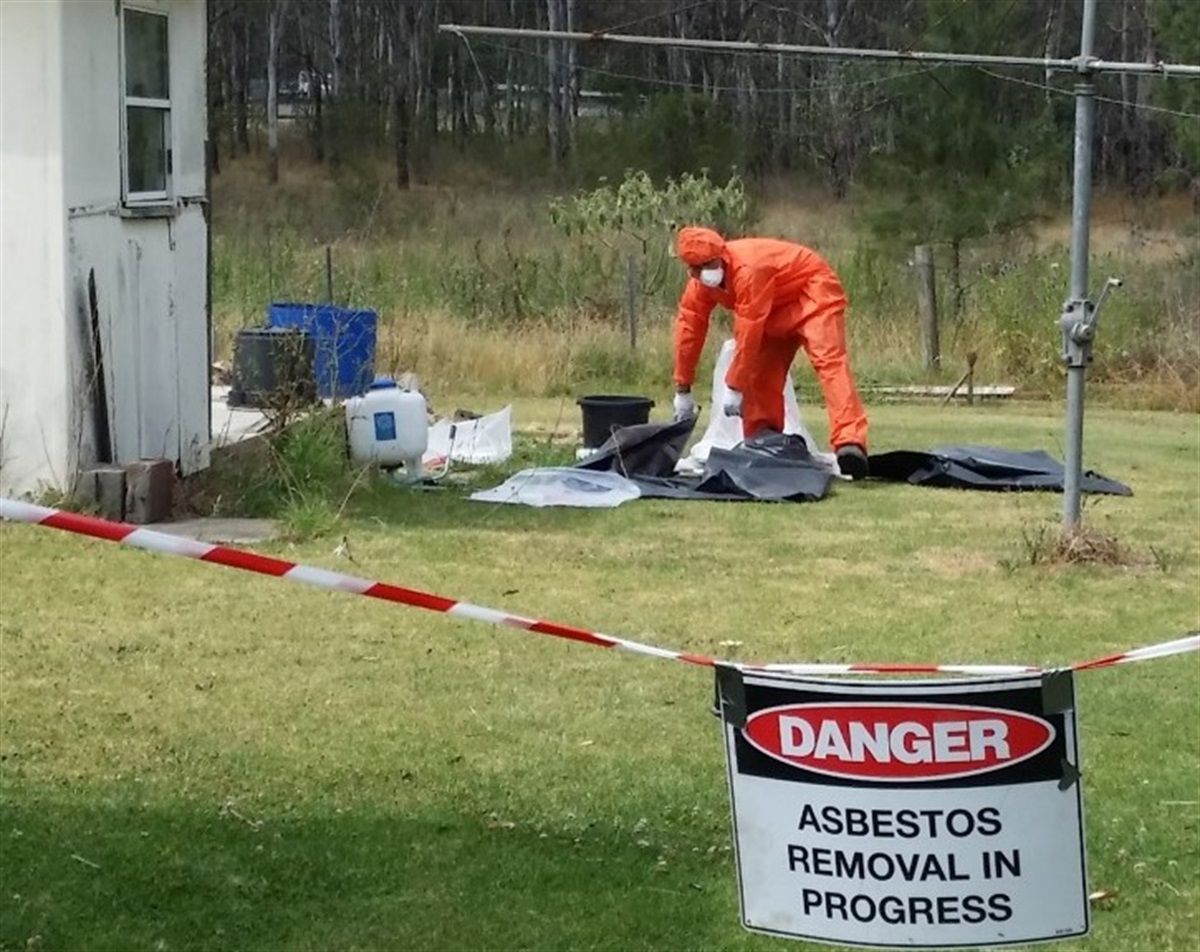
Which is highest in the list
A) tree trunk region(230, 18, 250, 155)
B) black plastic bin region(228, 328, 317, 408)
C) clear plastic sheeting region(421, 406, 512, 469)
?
tree trunk region(230, 18, 250, 155)

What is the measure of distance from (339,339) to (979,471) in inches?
156

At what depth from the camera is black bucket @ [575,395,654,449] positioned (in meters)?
12.7

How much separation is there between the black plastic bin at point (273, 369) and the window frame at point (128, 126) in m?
1.06

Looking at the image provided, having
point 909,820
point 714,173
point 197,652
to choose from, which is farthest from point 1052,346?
point 714,173

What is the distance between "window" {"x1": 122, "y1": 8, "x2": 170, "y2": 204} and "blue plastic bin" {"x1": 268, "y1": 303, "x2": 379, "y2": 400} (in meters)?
1.49

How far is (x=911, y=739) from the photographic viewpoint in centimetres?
297

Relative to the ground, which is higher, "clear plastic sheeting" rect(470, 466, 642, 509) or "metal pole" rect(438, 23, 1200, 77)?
"metal pole" rect(438, 23, 1200, 77)

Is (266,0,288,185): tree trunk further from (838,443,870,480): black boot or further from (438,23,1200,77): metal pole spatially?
(438,23,1200,77): metal pole

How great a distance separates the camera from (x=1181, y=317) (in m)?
19.5

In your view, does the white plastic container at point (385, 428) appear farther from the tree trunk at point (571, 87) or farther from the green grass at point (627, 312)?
the tree trunk at point (571, 87)

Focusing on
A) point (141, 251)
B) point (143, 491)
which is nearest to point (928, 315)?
point (141, 251)

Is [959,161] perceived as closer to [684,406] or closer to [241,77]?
[684,406]

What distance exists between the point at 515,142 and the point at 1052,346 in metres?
28.0

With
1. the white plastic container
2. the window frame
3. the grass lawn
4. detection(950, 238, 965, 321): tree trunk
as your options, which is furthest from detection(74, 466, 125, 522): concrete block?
detection(950, 238, 965, 321): tree trunk
